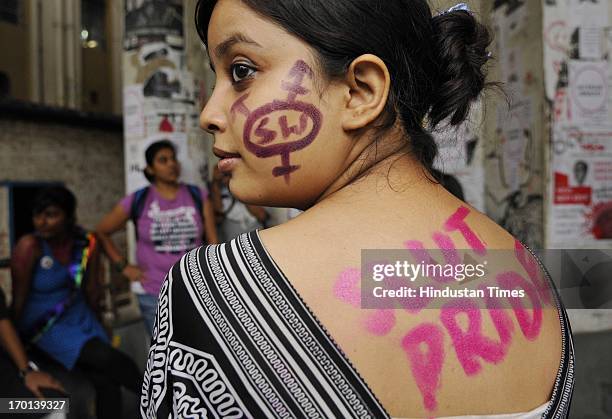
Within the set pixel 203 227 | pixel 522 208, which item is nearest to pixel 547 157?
pixel 522 208

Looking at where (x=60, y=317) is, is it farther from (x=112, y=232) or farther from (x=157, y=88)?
(x=157, y=88)

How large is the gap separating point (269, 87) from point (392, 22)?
0.25 m

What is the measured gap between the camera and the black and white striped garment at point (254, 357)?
85cm

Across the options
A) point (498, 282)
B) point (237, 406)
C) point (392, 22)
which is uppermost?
point (392, 22)

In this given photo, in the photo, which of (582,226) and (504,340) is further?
(582,226)

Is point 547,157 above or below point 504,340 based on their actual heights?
above

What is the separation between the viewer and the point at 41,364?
3262 millimetres

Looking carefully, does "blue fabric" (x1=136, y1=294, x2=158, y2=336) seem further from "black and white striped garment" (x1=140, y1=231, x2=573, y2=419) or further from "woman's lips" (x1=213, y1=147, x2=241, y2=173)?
"black and white striped garment" (x1=140, y1=231, x2=573, y2=419)

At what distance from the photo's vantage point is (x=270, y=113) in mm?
987

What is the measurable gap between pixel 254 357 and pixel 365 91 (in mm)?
486

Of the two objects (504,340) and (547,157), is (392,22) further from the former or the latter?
(547,157)

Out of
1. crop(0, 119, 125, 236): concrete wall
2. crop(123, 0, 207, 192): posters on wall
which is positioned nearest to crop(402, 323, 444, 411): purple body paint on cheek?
crop(123, 0, 207, 192): posters on wall

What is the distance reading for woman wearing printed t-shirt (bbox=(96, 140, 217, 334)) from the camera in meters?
3.97

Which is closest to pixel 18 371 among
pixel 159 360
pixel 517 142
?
pixel 159 360
